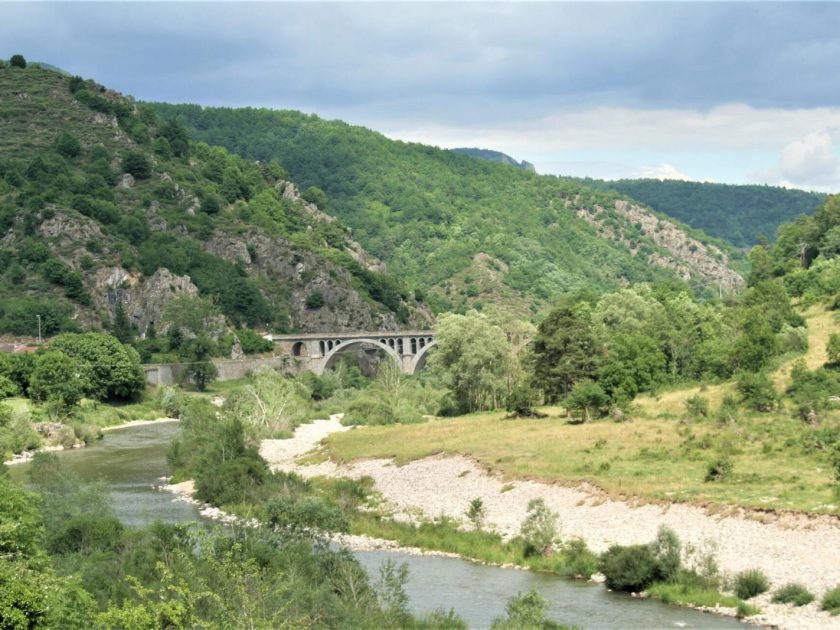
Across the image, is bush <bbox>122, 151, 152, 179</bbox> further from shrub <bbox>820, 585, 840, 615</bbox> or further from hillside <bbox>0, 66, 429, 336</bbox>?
shrub <bbox>820, 585, 840, 615</bbox>

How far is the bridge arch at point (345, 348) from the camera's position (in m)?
141

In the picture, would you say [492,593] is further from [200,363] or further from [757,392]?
[200,363]

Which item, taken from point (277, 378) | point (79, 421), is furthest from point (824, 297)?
point (79, 421)

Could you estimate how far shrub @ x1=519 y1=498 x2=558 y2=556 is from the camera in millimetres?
42844

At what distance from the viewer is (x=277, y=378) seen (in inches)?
4102

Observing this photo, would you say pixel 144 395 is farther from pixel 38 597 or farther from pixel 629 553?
pixel 38 597

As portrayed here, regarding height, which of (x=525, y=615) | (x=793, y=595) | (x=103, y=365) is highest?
(x=103, y=365)

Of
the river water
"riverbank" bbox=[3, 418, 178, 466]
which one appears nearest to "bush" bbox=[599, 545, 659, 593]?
the river water

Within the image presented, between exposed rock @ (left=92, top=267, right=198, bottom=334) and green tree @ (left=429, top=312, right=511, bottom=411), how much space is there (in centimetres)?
5839

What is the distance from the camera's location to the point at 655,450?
57906 millimetres

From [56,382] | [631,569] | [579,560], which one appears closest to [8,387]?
[56,382]

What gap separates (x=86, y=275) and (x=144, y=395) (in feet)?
118

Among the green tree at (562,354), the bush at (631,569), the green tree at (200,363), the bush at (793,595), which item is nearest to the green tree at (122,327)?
the green tree at (200,363)

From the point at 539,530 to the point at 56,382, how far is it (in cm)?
6079
